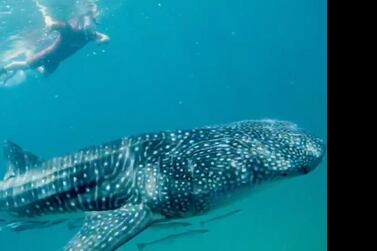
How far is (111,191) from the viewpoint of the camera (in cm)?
523

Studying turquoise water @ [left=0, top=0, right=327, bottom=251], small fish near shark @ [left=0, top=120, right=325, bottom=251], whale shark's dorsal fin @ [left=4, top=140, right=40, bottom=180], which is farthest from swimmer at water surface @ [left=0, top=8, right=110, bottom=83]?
turquoise water @ [left=0, top=0, right=327, bottom=251]

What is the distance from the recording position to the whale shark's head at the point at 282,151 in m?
4.62

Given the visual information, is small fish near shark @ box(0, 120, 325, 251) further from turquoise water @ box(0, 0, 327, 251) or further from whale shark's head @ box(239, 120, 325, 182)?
turquoise water @ box(0, 0, 327, 251)

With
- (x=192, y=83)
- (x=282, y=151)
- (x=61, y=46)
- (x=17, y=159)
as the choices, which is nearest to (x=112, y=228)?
(x=282, y=151)

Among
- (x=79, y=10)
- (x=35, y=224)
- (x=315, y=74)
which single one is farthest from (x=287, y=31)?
(x=35, y=224)

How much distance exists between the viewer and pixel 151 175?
507cm

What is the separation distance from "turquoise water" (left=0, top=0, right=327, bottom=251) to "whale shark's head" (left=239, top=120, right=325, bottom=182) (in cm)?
3842

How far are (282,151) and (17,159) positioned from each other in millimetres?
3318

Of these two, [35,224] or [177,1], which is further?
[177,1]

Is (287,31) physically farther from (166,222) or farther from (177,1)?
(166,222)

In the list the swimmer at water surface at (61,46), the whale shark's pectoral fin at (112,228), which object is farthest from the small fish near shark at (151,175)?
the swimmer at water surface at (61,46)

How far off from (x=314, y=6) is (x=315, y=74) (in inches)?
717

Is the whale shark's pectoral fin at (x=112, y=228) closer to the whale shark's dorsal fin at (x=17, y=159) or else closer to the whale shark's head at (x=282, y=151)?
the whale shark's head at (x=282, y=151)
